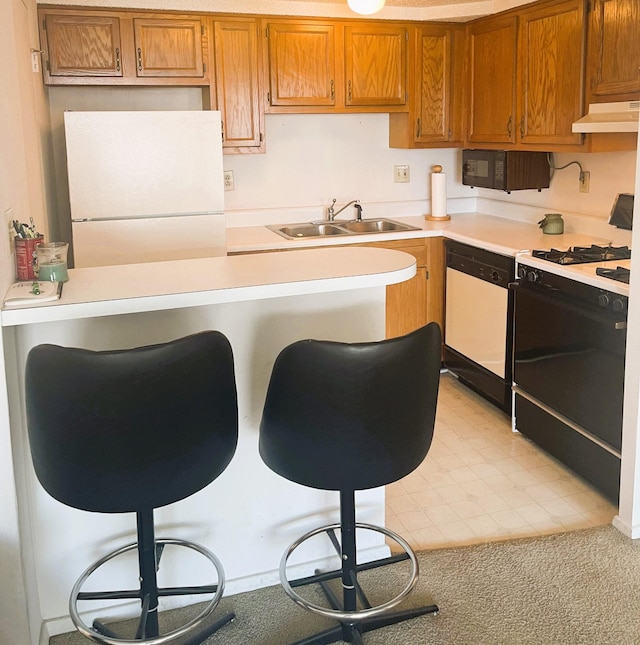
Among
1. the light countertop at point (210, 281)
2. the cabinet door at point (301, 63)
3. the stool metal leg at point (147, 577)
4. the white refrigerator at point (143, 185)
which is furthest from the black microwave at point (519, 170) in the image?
the stool metal leg at point (147, 577)

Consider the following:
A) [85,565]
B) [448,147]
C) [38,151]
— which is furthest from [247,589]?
[448,147]

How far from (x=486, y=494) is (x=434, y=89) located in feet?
8.01

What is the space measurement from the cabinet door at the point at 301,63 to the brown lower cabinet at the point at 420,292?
987 millimetres

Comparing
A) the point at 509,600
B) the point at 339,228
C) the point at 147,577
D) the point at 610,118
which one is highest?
the point at 610,118

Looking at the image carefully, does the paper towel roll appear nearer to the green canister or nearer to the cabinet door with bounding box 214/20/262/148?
the green canister

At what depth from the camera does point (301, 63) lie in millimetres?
3938

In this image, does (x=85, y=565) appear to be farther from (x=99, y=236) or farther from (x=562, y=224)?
(x=562, y=224)

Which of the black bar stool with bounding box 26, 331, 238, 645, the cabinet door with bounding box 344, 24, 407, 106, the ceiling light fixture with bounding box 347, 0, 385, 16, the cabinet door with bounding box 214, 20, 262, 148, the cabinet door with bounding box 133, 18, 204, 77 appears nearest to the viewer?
the black bar stool with bounding box 26, 331, 238, 645

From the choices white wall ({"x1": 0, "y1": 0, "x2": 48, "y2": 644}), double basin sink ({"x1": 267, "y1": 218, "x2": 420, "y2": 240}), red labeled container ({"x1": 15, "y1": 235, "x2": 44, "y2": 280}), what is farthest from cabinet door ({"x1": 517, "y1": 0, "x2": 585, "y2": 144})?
red labeled container ({"x1": 15, "y1": 235, "x2": 44, "y2": 280})

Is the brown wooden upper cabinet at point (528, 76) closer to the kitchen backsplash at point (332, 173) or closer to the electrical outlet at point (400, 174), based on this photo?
the kitchen backsplash at point (332, 173)

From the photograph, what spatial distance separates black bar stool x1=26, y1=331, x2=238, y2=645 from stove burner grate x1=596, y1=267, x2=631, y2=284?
5.52 feet

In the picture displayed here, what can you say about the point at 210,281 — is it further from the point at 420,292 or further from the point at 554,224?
the point at 554,224

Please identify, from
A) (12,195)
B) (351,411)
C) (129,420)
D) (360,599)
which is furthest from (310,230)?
(129,420)

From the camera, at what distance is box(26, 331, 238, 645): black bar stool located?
1562 mm
